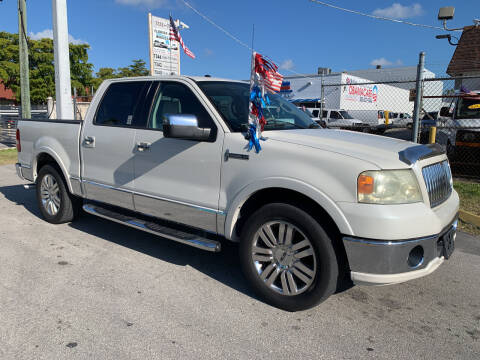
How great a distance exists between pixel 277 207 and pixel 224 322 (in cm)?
98

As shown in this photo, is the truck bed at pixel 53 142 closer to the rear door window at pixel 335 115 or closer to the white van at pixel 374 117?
the rear door window at pixel 335 115

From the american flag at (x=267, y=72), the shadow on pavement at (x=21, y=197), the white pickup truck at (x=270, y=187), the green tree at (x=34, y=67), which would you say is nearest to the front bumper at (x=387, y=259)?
the white pickup truck at (x=270, y=187)

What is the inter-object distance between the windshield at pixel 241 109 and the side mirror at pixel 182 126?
0.33 meters

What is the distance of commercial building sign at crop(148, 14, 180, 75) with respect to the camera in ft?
41.1

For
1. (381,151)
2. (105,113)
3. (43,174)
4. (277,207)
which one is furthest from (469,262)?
(43,174)

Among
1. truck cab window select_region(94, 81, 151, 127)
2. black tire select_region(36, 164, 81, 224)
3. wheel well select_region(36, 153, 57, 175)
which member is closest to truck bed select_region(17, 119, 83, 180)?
wheel well select_region(36, 153, 57, 175)

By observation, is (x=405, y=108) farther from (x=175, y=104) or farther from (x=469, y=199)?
(x=175, y=104)

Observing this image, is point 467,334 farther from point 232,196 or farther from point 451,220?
point 232,196

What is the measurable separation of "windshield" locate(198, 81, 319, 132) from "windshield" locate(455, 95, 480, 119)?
7708 mm

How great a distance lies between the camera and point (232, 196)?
357 centimetres

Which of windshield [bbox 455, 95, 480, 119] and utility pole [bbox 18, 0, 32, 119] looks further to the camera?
utility pole [bbox 18, 0, 32, 119]

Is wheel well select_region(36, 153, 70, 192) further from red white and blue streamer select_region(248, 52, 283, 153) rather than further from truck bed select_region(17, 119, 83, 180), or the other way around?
red white and blue streamer select_region(248, 52, 283, 153)

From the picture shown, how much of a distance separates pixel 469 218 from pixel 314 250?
376cm

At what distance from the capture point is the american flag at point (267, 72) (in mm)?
3389
